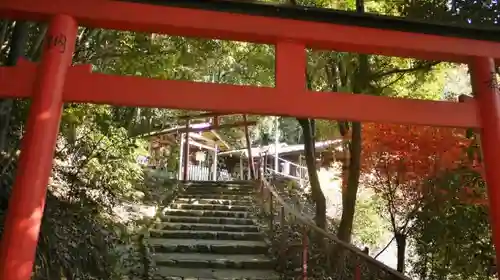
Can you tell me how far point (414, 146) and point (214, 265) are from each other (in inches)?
160

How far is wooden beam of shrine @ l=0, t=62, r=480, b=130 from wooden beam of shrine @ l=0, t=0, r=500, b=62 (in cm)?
43

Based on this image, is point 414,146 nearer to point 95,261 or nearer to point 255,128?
point 95,261

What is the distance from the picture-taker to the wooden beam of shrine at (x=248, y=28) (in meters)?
3.39

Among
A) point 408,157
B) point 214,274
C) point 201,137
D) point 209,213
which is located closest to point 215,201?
point 209,213

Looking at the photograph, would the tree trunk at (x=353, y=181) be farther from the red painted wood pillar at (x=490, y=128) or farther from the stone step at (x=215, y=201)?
the stone step at (x=215, y=201)

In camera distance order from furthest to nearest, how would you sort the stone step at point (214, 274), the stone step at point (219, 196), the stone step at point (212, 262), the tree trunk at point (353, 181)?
the stone step at point (219, 196), the stone step at point (212, 262), the tree trunk at point (353, 181), the stone step at point (214, 274)

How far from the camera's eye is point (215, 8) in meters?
3.57

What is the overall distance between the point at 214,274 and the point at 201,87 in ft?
15.4

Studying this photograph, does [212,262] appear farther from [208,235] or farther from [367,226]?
[367,226]

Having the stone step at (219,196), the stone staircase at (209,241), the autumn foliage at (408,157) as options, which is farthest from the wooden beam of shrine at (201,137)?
the autumn foliage at (408,157)

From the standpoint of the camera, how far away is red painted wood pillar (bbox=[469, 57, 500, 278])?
3.67m

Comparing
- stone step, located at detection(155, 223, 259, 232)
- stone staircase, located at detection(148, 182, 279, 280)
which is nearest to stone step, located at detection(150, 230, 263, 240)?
stone staircase, located at detection(148, 182, 279, 280)

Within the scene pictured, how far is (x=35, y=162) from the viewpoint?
3018 mm

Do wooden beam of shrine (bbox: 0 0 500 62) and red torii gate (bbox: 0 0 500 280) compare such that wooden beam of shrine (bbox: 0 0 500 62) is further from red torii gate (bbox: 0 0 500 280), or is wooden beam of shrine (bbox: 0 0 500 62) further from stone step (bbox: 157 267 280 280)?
stone step (bbox: 157 267 280 280)
